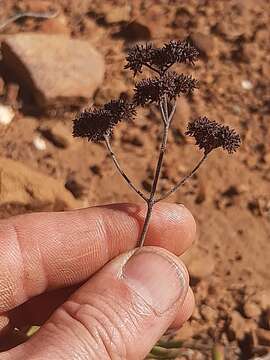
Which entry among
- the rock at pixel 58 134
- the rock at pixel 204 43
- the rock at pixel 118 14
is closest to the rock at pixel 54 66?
the rock at pixel 58 134

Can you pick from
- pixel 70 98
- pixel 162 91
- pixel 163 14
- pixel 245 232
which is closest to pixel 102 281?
pixel 162 91

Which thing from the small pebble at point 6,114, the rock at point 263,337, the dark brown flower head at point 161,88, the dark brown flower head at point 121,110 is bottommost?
the rock at point 263,337

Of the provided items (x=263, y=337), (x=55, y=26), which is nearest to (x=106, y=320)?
(x=263, y=337)

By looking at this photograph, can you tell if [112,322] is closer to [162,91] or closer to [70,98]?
[162,91]

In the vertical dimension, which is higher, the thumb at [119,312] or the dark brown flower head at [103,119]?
the dark brown flower head at [103,119]

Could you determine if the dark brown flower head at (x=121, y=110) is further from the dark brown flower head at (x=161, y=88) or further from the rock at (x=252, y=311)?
the rock at (x=252, y=311)

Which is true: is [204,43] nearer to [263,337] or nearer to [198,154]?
[198,154]

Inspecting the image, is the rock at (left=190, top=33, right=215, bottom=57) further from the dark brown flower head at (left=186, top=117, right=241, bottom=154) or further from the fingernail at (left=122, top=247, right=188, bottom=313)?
the fingernail at (left=122, top=247, right=188, bottom=313)

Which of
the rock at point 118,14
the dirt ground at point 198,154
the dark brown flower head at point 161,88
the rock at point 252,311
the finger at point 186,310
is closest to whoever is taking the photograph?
the dark brown flower head at point 161,88
